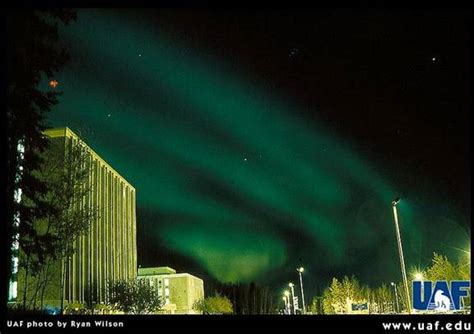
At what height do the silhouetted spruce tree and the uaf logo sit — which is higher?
the silhouetted spruce tree

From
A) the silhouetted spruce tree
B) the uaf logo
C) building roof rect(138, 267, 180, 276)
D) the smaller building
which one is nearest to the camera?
the uaf logo

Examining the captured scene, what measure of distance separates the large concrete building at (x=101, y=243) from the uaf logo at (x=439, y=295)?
35411 millimetres

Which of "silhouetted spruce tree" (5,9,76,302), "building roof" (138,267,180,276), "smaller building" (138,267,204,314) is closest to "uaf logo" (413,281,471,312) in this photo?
"silhouetted spruce tree" (5,9,76,302)

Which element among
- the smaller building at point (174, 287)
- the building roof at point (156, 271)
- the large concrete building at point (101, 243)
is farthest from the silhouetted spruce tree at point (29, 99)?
the building roof at point (156, 271)

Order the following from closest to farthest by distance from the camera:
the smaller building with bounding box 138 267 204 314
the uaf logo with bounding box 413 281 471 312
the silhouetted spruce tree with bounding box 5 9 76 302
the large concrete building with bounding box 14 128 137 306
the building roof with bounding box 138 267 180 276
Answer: the uaf logo with bounding box 413 281 471 312
the silhouetted spruce tree with bounding box 5 9 76 302
the large concrete building with bounding box 14 128 137 306
the smaller building with bounding box 138 267 204 314
the building roof with bounding box 138 267 180 276

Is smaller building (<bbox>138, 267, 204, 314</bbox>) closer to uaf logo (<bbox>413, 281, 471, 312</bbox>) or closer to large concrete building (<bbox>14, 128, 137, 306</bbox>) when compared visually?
large concrete building (<bbox>14, 128, 137, 306</bbox>)

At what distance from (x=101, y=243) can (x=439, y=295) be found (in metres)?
57.5

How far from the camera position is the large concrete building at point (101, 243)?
4430 centimetres

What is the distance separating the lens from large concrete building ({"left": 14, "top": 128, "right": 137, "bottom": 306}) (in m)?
44.3

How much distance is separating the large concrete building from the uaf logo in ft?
116

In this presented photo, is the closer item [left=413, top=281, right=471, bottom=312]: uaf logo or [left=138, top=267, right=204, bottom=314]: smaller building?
[left=413, top=281, right=471, bottom=312]: uaf logo

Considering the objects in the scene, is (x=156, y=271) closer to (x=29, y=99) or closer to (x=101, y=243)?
(x=101, y=243)

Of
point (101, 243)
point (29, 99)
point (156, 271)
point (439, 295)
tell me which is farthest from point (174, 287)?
point (439, 295)
